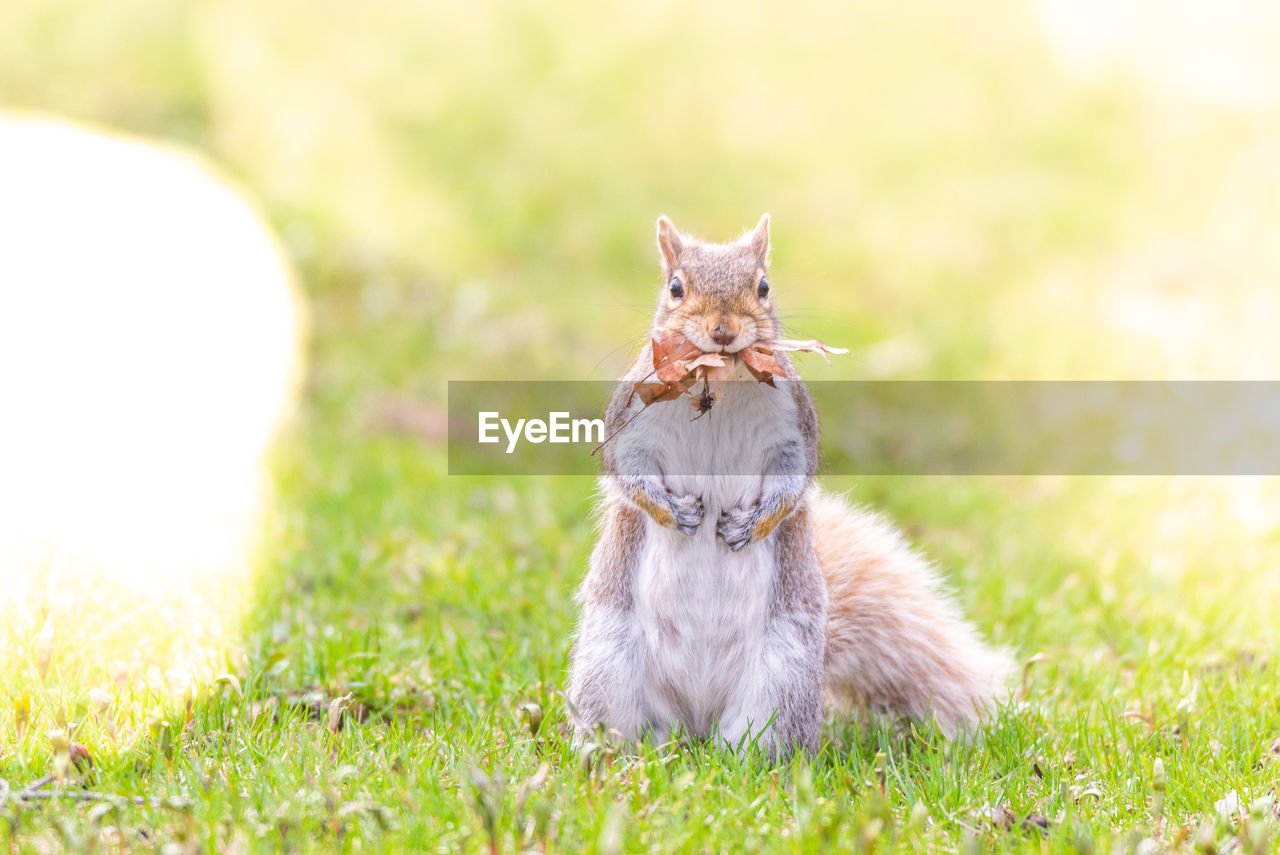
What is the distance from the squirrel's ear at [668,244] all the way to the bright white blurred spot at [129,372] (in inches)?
80.4

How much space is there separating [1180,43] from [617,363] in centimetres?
779

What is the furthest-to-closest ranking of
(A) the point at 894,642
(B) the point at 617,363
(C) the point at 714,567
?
(B) the point at 617,363 < (A) the point at 894,642 < (C) the point at 714,567

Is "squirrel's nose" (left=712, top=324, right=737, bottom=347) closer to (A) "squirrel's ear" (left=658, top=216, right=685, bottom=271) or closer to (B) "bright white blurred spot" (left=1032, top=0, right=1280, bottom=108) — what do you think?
(A) "squirrel's ear" (left=658, top=216, right=685, bottom=271)

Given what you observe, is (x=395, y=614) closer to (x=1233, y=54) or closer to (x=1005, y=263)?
(x=1005, y=263)

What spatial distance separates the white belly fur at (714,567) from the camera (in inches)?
121

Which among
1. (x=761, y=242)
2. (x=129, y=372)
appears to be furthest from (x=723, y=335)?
(x=129, y=372)

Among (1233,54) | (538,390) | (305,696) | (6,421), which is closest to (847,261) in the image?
(538,390)

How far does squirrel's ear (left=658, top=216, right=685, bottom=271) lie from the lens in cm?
330

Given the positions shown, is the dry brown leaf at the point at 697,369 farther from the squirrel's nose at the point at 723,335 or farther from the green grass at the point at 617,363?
the green grass at the point at 617,363

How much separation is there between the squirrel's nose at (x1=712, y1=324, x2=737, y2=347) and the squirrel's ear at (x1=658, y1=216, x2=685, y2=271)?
15.0 inches

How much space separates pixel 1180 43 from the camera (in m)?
Answer: 12.3

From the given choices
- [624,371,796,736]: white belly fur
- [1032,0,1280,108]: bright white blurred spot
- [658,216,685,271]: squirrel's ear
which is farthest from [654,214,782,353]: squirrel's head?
[1032,0,1280,108]: bright white blurred spot

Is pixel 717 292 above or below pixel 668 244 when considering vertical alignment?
below

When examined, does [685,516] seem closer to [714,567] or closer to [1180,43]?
[714,567]
